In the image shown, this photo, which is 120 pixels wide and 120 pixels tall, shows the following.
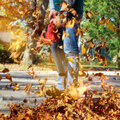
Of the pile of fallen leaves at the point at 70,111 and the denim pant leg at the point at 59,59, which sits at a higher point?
the denim pant leg at the point at 59,59

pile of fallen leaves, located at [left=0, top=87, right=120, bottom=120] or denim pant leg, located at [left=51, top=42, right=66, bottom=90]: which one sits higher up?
denim pant leg, located at [left=51, top=42, right=66, bottom=90]

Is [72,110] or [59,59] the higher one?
[59,59]

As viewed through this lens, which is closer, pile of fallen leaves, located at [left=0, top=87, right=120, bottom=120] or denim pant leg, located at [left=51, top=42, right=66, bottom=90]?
pile of fallen leaves, located at [left=0, top=87, right=120, bottom=120]

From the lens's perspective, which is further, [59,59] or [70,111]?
[59,59]

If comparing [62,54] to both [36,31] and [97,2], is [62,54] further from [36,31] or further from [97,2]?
[97,2]

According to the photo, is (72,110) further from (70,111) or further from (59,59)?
(59,59)

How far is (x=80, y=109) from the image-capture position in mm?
1415

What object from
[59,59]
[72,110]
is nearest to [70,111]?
[72,110]


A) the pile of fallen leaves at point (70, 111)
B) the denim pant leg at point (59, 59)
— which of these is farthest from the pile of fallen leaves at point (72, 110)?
the denim pant leg at point (59, 59)

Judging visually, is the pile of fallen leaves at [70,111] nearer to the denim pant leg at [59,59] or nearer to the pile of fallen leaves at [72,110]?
the pile of fallen leaves at [72,110]

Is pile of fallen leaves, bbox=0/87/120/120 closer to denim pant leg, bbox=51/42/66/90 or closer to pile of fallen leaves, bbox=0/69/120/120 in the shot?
pile of fallen leaves, bbox=0/69/120/120

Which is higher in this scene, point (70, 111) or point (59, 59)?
point (59, 59)

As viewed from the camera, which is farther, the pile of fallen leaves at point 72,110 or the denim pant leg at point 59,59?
the denim pant leg at point 59,59

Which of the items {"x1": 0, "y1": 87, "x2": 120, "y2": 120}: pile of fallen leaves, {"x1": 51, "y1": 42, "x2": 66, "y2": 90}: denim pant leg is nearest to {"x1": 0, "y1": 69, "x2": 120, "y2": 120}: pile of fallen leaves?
{"x1": 0, "y1": 87, "x2": 120, "y2": 120}: pile of fallen leaves
